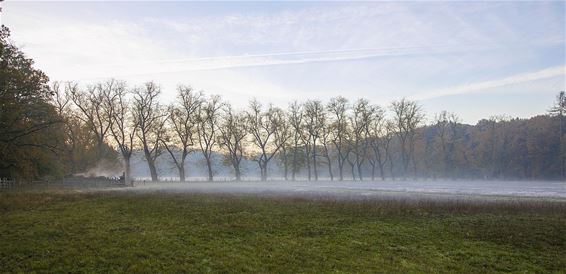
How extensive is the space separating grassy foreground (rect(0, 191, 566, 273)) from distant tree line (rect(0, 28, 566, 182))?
25.3 m

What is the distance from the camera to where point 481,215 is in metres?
23.9

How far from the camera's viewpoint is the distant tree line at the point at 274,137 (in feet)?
219

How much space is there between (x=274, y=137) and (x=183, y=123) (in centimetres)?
2048

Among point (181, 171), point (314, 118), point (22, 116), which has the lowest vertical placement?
point (181, 171)

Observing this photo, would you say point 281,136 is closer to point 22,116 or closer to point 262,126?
point 262,126

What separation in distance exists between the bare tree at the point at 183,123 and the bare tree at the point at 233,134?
22.5 feet

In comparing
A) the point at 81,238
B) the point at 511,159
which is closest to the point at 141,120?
the point at 81,238

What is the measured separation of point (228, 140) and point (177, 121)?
11431 millimetres

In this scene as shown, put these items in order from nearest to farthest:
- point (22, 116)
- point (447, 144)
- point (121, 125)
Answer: point (22, 116) → point (121, 125) → point (447, 144)

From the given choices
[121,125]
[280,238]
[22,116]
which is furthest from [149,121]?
[280,238]

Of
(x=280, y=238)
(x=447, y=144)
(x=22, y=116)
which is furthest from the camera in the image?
(x=447, y=144)

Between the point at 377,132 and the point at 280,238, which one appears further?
the point at 377,132

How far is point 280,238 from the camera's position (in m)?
17.5

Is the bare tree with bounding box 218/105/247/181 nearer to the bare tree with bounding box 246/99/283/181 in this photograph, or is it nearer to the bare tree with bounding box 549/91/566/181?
the bare tree with bounding box 246/99/283/181
